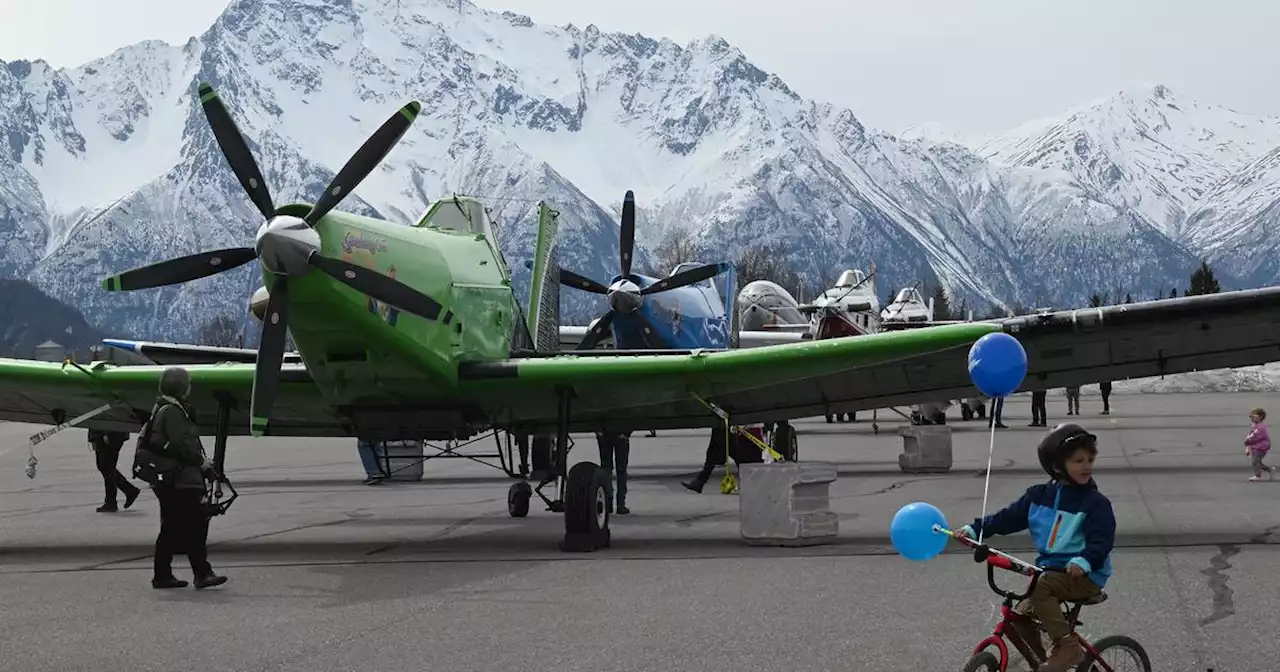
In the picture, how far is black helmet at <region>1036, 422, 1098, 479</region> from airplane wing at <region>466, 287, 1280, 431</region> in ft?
24.5

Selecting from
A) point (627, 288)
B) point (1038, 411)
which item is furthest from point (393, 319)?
point (1038, 411)

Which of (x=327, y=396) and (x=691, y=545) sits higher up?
(x=327, y=396)

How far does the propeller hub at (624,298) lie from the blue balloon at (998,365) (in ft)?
58.9

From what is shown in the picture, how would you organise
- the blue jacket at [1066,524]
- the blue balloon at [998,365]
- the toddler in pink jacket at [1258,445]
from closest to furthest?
the blue jacket at [1066,524] < the blue balloon at [998,365] < the toddler in pink jacket at [1258,445]

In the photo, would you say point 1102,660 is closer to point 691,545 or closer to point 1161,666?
point 1161,666

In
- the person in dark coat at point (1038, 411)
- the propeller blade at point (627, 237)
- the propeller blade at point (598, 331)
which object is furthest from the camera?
the person in dark coat at point (1038, 411)

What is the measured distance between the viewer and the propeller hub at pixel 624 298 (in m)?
25.1

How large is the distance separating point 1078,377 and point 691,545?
16.2ft

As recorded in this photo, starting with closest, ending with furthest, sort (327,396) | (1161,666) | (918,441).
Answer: (1161,666)
(327,396)
(918,441)

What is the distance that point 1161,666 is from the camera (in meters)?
7.47

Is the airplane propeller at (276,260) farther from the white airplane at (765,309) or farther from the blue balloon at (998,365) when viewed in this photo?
the white airplane at (765,309)

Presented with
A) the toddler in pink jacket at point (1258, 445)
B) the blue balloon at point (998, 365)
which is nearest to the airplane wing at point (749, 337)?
the toddler in pink jacket at point (1258, 445)

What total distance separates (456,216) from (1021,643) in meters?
10.6

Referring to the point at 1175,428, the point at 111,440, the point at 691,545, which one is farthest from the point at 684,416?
the point at 1175,428
